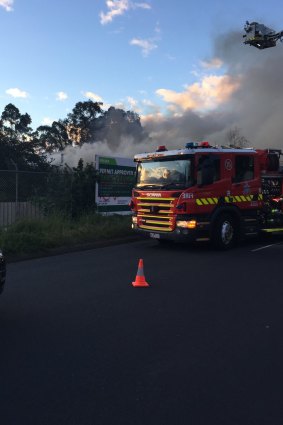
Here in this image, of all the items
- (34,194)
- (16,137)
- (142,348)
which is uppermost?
(16,137)

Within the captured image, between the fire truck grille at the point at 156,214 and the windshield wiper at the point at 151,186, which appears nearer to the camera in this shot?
the fire truck grille at the point at 156,214

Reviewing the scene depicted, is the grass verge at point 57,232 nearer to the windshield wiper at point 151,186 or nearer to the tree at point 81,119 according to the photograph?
the windshield wiper at point 151,186

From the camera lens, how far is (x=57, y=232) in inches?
495

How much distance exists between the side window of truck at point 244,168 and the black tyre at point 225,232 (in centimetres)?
110

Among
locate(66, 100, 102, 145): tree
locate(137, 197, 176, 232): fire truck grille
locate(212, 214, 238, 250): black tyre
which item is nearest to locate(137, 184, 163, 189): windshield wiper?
locate(137, 197, 176, 232): fire truck grille

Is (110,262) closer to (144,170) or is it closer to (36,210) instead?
(144,170)

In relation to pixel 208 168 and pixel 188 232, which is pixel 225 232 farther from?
pixel 208 168

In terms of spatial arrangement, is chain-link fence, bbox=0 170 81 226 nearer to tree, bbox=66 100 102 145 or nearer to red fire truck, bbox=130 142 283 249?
red fire truck, bbox=130 142 283 249

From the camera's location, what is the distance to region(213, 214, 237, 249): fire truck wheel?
11.5 metres

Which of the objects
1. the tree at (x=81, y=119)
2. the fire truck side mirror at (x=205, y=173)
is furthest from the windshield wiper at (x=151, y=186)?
the tree at (x=81, y=119)

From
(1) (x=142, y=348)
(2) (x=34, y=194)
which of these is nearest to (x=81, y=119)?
(2) (x=34, y=194)

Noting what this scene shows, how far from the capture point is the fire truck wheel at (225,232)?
37.7ft

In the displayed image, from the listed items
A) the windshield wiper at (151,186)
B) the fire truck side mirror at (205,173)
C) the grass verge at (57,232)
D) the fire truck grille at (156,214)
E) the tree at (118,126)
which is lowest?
the grass verge at (57,232)

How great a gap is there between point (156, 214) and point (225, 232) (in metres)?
1.84
